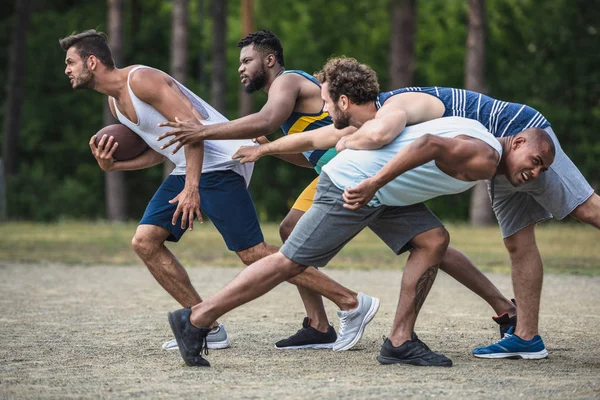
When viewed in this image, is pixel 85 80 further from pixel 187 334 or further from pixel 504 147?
pixel 504 147

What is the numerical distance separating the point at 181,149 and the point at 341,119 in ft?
4.87

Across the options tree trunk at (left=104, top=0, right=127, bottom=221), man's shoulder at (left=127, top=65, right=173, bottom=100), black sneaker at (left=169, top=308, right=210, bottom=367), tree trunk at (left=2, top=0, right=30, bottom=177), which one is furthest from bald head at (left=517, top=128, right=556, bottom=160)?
tree trunk at (left=2, top=0, right=30, bottom=177)

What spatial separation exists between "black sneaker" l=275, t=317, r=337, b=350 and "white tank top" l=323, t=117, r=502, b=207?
4.74ft

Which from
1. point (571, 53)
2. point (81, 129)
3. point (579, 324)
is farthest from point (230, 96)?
point (579, 324)

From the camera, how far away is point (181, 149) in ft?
23.4

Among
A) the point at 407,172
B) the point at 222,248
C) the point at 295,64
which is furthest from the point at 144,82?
the point at 295,64

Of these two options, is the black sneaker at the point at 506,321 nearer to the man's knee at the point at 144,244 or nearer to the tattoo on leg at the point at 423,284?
the tattoo on leg at the point at 423,284

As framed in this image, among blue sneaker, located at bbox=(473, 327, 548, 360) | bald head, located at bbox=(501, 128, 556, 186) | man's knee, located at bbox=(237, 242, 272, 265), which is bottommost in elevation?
blue sneaker, located at bbox=(473, 327, 548, 360)

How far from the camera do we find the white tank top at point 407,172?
579 cm

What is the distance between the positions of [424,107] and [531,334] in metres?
1.63

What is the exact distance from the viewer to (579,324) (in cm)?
810

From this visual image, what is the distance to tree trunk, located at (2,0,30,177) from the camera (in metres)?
32.2

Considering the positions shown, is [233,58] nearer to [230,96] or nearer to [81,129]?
[230,96]

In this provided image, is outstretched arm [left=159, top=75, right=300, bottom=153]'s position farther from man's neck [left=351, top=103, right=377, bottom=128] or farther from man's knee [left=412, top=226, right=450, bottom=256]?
man's knee [left=412, top=226, right=450, bottom=256]
